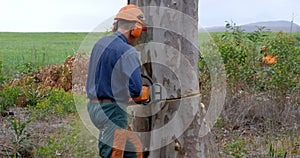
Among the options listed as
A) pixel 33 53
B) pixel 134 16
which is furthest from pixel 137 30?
pixel 33 53

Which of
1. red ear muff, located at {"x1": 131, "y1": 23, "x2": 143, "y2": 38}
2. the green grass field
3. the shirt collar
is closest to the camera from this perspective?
red ear muff, located at {"x1": 131, "y1": 23, "x2": 143, "y2": 38}

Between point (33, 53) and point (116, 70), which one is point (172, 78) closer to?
point (116, 70)

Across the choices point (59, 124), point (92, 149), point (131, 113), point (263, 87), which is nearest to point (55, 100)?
point (59, 124)

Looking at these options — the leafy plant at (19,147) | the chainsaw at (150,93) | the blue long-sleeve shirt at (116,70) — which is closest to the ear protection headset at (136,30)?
the blue long-sleeve shirt at (116,70)

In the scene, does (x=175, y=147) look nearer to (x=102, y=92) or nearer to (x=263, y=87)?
(x=102, y=92)

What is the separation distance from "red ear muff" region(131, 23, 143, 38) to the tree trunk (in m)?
0.15

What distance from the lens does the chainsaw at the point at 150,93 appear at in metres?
5.00

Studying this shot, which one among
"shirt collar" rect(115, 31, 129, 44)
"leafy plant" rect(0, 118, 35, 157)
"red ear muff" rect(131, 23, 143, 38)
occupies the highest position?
"red ear muff" rect(131, 23, 143, 38)

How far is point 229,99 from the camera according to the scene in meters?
9.73

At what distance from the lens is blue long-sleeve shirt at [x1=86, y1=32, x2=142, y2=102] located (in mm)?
4824

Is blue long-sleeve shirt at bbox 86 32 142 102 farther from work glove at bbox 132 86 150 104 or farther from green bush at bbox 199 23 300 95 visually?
green bush at bbox 199 23 300 95

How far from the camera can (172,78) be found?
16.7 ft

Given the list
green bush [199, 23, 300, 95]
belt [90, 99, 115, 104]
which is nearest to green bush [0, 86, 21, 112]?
green bush [199, 23, 300, 95]

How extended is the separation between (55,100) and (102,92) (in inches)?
208
